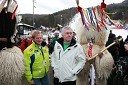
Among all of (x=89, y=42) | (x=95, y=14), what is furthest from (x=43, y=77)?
(x=95, y=14)

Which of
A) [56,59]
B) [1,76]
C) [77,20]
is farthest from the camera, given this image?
[77,20]

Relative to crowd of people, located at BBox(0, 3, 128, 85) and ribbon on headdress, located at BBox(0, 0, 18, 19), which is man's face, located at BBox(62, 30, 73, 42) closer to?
crowd of people, located at BBox(0, 3, 128, 85)

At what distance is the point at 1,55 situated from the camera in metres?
4.61

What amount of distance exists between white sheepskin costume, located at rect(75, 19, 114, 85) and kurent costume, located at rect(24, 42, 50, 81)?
1.06 m

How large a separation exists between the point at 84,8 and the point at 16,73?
2.49 m

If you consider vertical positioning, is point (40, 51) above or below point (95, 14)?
below

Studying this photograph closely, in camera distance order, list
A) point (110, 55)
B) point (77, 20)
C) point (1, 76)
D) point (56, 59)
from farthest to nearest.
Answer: point (77, 20), point (110, 55), point (56, 59), point (1, 76)

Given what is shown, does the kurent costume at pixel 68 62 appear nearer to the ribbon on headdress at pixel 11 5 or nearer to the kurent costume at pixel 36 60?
the kurent costume at pixel 36 60

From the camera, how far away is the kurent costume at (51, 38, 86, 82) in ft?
16.6

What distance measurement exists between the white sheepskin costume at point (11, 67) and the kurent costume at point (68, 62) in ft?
2.30

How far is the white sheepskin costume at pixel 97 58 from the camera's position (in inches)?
237

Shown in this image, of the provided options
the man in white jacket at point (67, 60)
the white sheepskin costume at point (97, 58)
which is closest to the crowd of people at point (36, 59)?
the man in white jacket at point (67, 60)

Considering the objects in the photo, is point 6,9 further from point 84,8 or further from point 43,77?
point 84,8

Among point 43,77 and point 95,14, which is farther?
point 95,14
